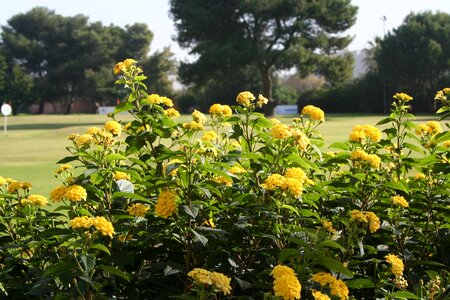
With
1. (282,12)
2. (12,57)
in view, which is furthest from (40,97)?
(282,12)

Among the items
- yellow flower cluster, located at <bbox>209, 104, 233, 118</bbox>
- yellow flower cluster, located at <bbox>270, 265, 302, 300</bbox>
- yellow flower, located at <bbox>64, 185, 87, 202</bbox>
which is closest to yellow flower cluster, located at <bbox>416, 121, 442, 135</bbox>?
yellow flower cluster, located at <bbox>209, 104, 233, 118</bbox>

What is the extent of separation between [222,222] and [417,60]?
31565 millimetres

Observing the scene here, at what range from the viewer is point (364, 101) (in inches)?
1281

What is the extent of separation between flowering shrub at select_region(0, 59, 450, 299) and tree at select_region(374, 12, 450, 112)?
99.2ft

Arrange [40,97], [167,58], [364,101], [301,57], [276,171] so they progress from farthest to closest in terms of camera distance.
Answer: [167,58] < [40,97] < [364,101] < [301,57] < [276,171]

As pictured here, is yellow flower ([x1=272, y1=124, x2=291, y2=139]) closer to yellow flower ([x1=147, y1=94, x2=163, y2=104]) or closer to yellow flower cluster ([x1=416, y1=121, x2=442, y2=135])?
yellow flower ([x1=147, y1=94, x2=163, y2=104])

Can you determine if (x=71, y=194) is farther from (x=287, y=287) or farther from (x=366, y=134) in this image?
(x=366, y=134)

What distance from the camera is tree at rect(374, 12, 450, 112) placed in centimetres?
3048

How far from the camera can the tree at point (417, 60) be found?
30484mm

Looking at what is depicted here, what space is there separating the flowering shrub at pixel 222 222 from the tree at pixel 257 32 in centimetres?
2304

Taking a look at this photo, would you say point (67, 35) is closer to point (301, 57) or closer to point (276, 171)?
point (301, 57)

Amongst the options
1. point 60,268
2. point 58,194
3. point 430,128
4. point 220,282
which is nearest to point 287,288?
point 220,282

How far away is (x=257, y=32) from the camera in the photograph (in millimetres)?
27703

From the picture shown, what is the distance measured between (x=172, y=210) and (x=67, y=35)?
4173 cm
